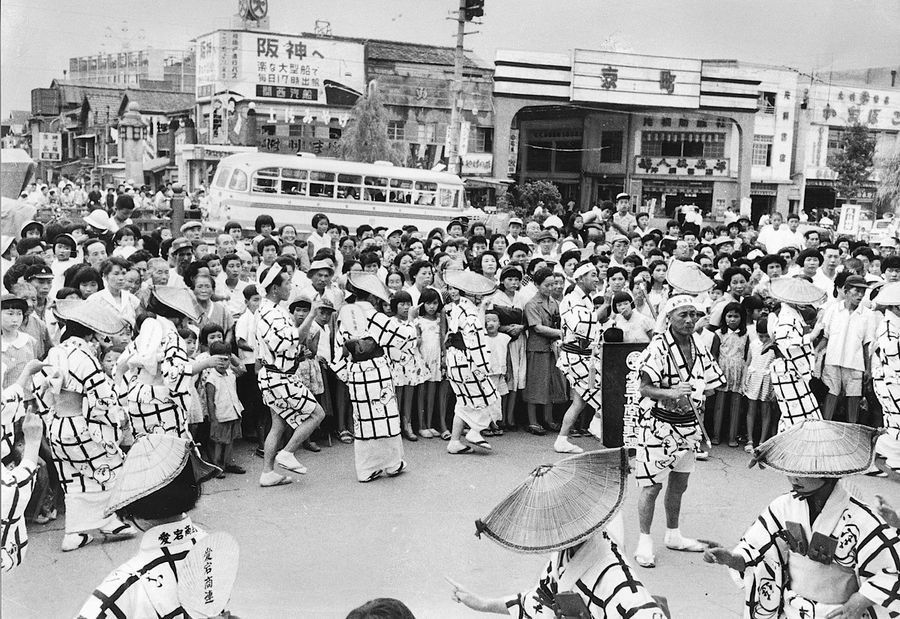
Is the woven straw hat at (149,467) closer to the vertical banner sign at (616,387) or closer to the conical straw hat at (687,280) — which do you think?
the conical straw hat at (687,280)

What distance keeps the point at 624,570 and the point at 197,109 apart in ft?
124

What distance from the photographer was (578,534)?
8.89 feet

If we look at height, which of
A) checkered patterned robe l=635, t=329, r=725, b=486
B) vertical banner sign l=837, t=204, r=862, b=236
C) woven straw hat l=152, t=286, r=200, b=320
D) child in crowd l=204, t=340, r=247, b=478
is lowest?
child in crowd l=204, t=340, r=247, b=478

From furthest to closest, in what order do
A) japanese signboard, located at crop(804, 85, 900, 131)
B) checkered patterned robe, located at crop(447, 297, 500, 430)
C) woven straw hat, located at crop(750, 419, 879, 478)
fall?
japanese signboard, located at crop(804, 85, 900, 131) → checkered patterned robe, located at crop(447, 297, 500, 430) → woven straw hat, located at crop(750, 419, 879, 478)

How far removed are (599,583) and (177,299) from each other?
360 centimetres

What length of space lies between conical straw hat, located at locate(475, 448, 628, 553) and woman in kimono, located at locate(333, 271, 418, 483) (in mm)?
3579

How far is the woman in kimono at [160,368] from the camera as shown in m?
5.42

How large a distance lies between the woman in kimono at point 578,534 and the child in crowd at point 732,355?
4923mm

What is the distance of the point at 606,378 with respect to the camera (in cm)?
636

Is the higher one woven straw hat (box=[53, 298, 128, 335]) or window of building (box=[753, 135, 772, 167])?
window of building (box=[753, 135, 772, 167])

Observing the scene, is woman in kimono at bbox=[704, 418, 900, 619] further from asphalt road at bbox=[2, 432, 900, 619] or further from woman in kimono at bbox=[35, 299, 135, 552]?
woman in kimono at bbox=[35, 299, 135, 552]

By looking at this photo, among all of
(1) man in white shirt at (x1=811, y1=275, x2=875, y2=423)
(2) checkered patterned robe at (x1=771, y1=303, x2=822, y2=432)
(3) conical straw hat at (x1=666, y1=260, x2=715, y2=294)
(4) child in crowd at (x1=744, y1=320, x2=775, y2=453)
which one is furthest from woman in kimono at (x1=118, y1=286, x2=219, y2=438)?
(1) man in white shirt at (x1=811, y1=275, x2=875, y2=423)

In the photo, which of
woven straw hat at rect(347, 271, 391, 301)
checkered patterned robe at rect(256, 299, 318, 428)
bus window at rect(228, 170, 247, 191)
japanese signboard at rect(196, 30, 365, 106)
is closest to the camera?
checkered patterned robe at rect(256, 299, 318, 428)

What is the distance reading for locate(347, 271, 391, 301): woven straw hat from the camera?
666 centimetres
